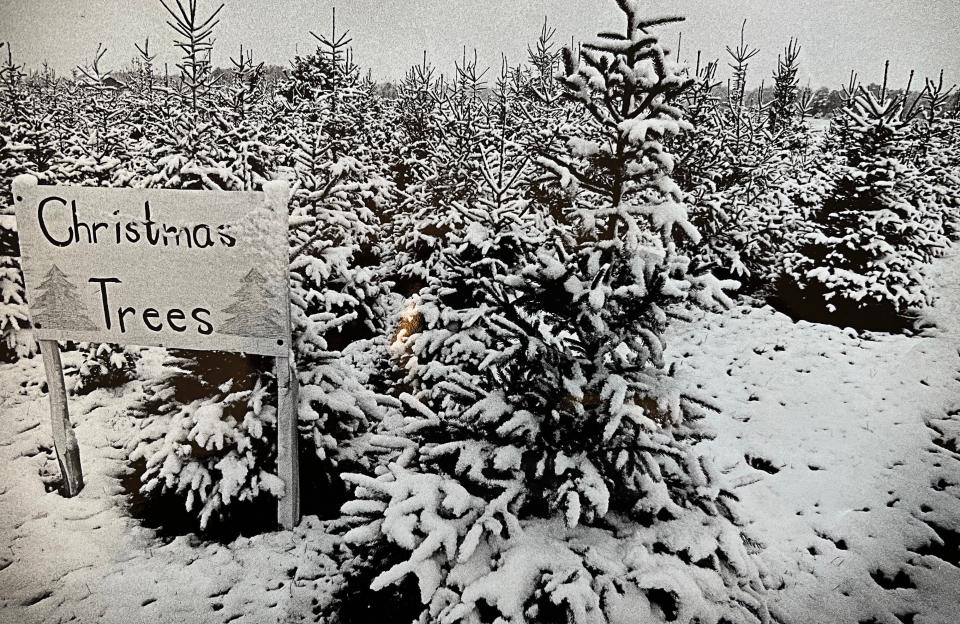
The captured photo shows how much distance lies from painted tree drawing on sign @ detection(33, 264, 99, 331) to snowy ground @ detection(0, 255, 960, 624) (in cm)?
142

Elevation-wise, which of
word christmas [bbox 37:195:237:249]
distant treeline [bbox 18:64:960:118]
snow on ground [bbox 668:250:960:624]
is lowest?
snow on ground [bbox 668:250:960:624]

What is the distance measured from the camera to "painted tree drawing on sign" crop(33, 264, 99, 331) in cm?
332

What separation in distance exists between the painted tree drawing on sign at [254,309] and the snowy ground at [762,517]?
4.98 feet

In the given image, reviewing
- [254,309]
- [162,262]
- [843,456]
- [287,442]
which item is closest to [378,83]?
[162,262]

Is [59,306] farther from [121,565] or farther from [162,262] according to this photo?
[121,565]

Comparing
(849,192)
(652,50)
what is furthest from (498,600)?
(849,192)

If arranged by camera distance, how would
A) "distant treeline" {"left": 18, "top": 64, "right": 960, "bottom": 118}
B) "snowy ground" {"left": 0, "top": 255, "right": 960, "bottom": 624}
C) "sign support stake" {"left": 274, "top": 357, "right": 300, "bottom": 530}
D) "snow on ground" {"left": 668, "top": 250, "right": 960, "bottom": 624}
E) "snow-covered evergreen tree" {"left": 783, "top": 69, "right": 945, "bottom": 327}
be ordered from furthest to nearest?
1. "distant treeline" {"left": 18, "top": 64, "right": 960, "bottom": 118}
2. "snow-covered evergreen tree" {"left": 783, "top": 69, "right": 945, "bottom": 327}
3. "snow on ground" {"left": 668, "top": 250, "right": 960, "bottom": 624}
4. "sign support stake" {"left": 274, "top": 357, "right": 300, "bottom": 530}
5. "snowy ground" {"left": 0, "top": 255, "right": 960, "bottom": 624}

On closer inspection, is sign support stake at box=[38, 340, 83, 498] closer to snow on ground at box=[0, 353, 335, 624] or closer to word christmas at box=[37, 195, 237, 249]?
snow on ground at box=[0, 353, 335, 624]

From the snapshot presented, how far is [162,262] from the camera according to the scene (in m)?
3.18

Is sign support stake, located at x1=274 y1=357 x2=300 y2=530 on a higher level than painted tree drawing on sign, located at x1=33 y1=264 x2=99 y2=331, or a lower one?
lower

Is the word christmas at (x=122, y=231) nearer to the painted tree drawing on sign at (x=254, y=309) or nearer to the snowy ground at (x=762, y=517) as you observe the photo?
the painted tree drawing on sign at (x=254, y=309)

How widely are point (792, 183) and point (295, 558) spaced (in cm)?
1074

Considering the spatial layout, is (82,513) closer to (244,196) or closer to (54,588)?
(54,588)

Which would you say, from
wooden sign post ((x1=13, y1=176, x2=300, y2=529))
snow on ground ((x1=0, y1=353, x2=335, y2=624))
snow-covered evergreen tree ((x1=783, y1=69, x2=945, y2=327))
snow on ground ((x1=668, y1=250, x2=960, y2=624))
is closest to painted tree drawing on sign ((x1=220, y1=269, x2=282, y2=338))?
wooden sign post ((x1=13, y1=176, x2=300, y2=529))
